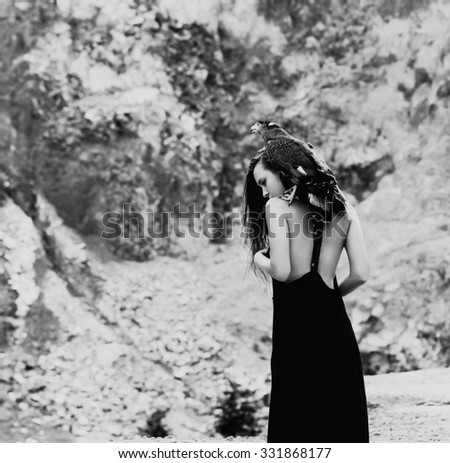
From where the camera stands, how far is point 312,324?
8.24 feet

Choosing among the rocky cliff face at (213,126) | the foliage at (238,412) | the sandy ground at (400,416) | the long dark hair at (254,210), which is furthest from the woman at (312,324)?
the rocky cliff face at (213,126)

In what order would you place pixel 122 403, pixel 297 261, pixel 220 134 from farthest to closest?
pixel 220 134, pixel 122 403, pixel 297 261

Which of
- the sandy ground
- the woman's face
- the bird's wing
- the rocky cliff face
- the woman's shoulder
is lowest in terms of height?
the sandy ground

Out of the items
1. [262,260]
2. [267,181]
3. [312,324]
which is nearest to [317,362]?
[312,324]

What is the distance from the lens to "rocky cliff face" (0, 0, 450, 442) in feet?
13.2

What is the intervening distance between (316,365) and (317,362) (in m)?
0.01

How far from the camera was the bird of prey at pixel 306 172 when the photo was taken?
101 inches

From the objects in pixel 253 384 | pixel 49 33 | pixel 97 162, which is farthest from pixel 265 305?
pixel 49 33

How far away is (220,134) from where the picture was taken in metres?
4.30

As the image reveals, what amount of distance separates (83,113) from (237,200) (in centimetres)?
91

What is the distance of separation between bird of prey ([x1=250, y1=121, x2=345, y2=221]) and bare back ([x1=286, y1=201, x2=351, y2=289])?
39mm

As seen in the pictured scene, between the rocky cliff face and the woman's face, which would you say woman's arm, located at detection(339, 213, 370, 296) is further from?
the rocky cliff face

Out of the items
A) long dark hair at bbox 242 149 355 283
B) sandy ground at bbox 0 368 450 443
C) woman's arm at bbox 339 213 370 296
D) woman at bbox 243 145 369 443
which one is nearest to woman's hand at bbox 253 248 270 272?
woman at bbox 243 145 369 443

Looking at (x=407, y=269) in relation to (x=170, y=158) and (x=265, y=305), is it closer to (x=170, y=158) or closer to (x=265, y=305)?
(x=265, y=305)
